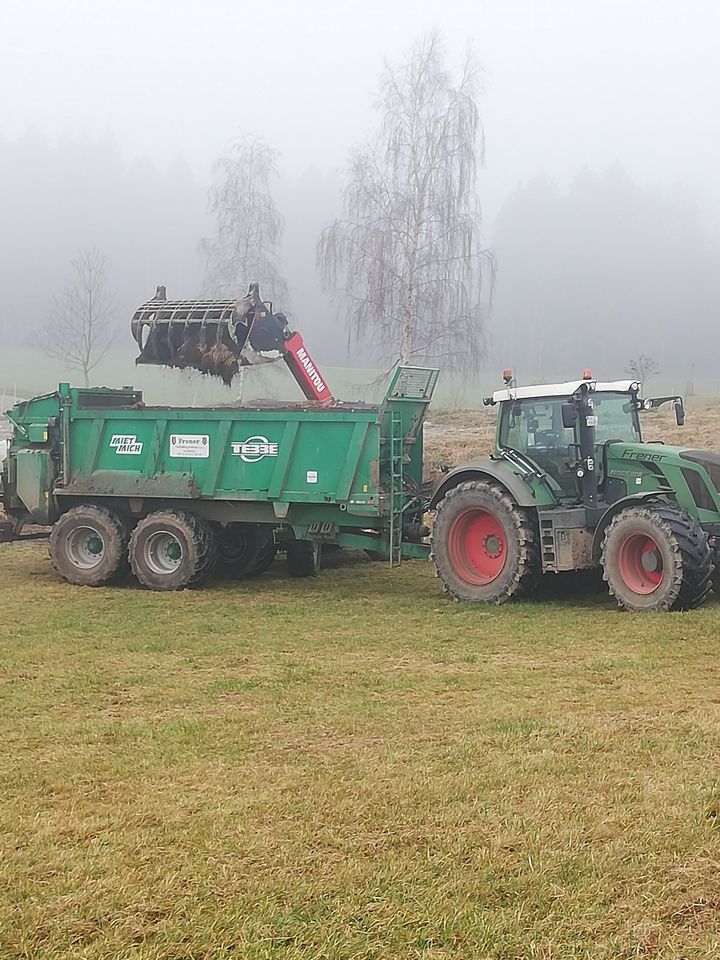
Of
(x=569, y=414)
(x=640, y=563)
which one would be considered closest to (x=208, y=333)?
(x=569, y=414)

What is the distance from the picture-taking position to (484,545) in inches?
436

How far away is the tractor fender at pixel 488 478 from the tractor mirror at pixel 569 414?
738 millimetres

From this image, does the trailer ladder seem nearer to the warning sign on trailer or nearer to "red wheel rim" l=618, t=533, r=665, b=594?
the warning sign on trailer

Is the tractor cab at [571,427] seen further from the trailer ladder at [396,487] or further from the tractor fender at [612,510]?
the trailer ladder at [396,487]

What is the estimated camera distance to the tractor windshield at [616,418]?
10797mm

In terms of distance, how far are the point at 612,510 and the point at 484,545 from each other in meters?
1.48

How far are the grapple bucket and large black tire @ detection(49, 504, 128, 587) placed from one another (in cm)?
199

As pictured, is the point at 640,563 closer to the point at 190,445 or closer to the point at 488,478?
the point at 488,478

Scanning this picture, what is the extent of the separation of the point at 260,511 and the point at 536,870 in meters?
8.09

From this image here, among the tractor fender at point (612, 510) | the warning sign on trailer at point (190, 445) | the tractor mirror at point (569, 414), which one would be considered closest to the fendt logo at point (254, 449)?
the warning sign on trailer at point (190, 445)

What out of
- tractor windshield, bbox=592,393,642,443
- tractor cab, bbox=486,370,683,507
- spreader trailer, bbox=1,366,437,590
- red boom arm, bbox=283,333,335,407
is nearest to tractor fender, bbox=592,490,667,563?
tractor cab, bbox=486,370,683,507

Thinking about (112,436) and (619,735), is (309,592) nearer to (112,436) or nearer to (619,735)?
(112,436)

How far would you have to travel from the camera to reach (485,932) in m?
3.79

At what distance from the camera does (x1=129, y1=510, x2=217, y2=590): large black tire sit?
39.8 feet
